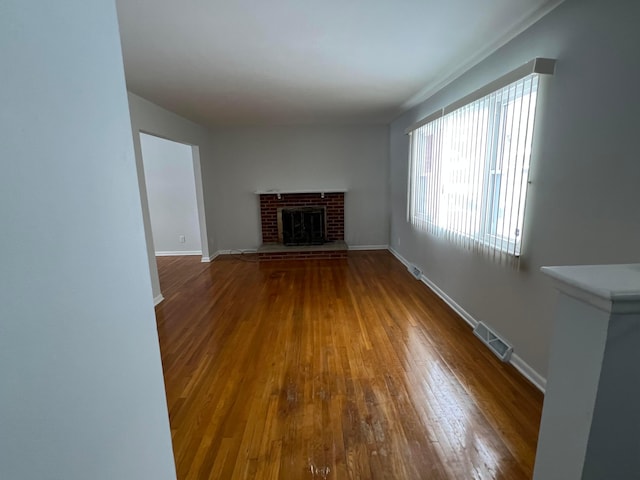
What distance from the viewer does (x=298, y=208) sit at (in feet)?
19.0

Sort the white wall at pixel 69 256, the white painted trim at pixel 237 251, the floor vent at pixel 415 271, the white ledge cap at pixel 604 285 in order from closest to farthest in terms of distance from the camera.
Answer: the white wall at pixel 69 256
the white ledge cap at pixel 604 285
the floor vent at pixel 415 271
the white painted trim at pixel 237 251

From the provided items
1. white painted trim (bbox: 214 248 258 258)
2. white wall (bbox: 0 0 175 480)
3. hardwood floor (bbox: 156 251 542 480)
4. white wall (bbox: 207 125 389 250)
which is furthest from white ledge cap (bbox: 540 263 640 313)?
white painted trim (bbox: 214 248 258 258)

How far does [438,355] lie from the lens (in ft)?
7.84

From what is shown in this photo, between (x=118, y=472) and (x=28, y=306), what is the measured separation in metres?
0.49

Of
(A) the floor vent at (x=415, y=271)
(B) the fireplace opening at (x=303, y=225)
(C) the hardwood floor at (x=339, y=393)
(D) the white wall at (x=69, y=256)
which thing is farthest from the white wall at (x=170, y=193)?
(D) the white wall at (x=69, y=256)

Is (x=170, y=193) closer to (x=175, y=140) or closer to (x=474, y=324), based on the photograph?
(x=175, y=140)

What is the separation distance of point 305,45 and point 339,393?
8.01 feet

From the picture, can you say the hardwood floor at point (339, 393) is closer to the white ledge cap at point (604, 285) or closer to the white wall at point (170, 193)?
the white ledge cap at point (604, 285)

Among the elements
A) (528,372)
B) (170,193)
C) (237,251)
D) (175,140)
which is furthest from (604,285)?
(170,193)

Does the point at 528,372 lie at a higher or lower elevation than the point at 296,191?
lower

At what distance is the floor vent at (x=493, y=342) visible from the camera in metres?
2.27

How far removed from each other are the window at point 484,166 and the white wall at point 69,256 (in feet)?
7.50

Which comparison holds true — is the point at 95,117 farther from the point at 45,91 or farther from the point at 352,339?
the point at 352,339

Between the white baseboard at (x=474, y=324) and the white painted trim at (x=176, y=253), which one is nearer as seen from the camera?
the white baseboard at (x=474, y=324)
